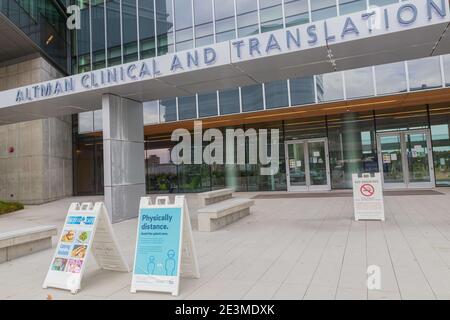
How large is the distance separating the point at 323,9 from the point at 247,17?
3.36 meters

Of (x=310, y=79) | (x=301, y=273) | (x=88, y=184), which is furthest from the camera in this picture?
(x=88, y=184)

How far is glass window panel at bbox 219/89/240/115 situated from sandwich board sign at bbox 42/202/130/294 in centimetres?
1149

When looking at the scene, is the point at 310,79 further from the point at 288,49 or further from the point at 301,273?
the point at 301,273

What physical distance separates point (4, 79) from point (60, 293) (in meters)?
18.4

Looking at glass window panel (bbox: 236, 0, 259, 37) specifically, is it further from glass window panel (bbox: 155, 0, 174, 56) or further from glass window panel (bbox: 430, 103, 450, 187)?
glass window panel (bbox: 430, 103, 450, 187)

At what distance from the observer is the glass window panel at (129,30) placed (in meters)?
18.7

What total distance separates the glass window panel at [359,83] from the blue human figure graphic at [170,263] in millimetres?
11804

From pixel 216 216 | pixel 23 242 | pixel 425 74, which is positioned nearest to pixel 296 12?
pixel 425 74

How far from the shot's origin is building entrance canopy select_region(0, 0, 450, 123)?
6.54m

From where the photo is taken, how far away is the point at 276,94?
15.1 m

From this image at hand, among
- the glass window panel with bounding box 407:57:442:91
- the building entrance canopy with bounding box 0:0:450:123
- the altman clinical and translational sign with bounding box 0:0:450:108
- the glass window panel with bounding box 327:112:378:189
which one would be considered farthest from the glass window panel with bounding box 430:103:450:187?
the altman clinical and translational sign with bounding box 0:0:450:108

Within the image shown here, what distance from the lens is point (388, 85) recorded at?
44.1ft

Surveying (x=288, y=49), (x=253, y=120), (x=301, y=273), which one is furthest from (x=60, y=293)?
(x=253, y=120)
